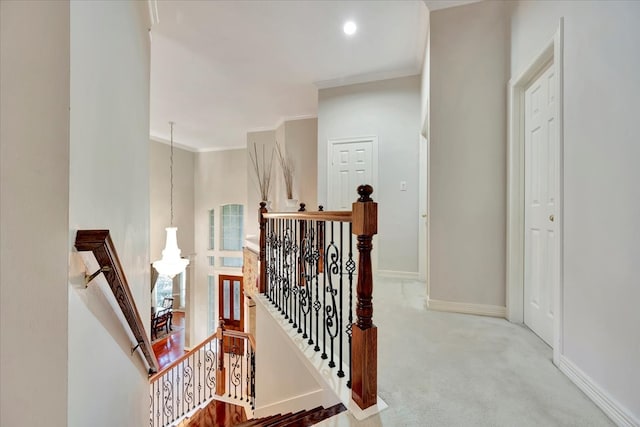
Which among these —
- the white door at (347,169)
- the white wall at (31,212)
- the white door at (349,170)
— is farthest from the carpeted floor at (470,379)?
the white door at (347,169)

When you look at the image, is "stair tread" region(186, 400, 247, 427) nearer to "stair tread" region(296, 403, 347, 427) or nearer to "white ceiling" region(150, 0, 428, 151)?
"stair tread" region(296, 403, 347, 427)

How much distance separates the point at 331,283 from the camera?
1.81m

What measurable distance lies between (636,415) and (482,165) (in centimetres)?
179

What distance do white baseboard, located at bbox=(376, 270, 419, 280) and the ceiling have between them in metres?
2.59

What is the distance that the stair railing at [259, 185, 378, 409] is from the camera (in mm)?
1354

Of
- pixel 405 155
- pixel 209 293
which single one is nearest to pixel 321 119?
pixel 405 155

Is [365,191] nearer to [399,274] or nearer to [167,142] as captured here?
[399,274]

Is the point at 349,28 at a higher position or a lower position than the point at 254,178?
higher

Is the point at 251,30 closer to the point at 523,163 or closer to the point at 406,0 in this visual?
the point at 406,0

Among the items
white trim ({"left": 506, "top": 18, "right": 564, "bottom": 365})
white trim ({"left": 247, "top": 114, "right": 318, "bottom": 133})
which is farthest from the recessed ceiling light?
white trim ({"left": 247, "top": 114, "right": 318, "bottom": 133})

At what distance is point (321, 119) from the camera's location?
14.1 feet

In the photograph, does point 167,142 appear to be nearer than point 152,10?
No

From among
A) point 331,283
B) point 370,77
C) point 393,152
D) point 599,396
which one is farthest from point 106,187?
point 370,77

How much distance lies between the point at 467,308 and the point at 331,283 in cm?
142
